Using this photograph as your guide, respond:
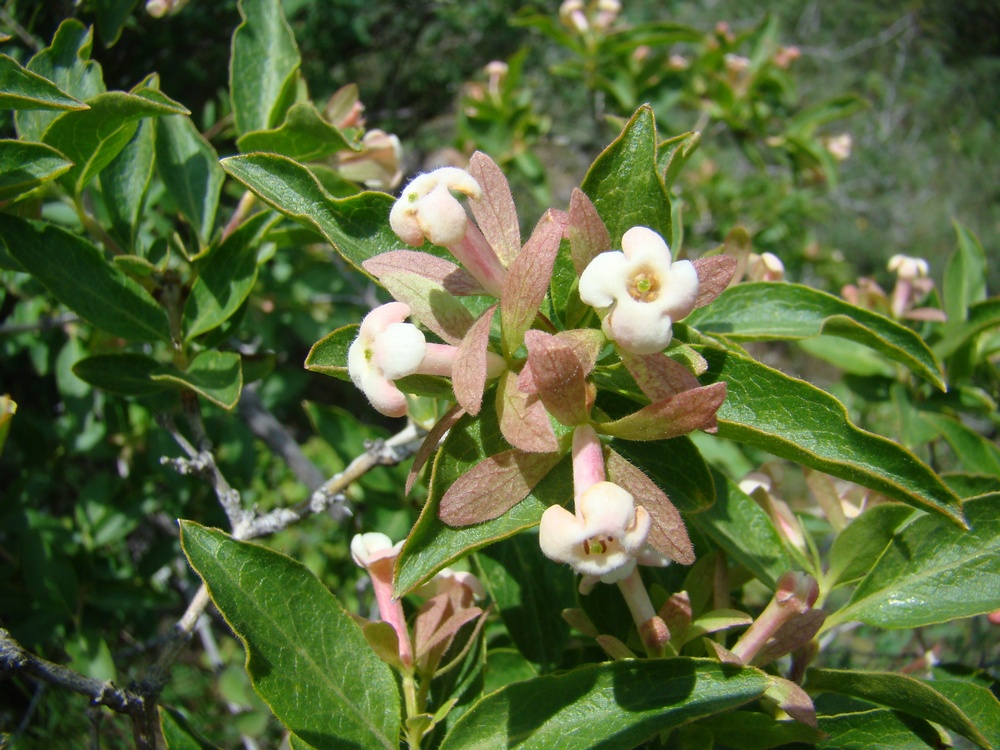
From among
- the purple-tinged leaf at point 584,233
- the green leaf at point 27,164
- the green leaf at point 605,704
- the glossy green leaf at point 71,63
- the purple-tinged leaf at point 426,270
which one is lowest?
the green leaf at point 605,704

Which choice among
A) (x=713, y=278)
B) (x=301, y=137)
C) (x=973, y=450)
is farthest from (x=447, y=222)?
(x=973, y=450)

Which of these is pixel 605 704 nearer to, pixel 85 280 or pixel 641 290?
pixel 641 290

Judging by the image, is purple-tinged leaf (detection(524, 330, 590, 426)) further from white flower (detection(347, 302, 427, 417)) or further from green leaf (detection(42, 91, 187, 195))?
green leaf (detection(42, 91, 187, 195))

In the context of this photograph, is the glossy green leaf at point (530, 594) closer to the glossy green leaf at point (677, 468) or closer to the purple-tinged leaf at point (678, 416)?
the glossy green leaf at point (677, 468)

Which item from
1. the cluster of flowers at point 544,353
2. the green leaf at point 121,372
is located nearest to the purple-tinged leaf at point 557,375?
the cluster of flowers at point 544,353

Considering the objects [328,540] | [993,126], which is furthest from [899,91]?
[328,540]

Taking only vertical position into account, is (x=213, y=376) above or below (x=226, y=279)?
below

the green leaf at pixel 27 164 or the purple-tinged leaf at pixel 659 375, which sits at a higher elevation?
the green leaf at pixel 27 164
